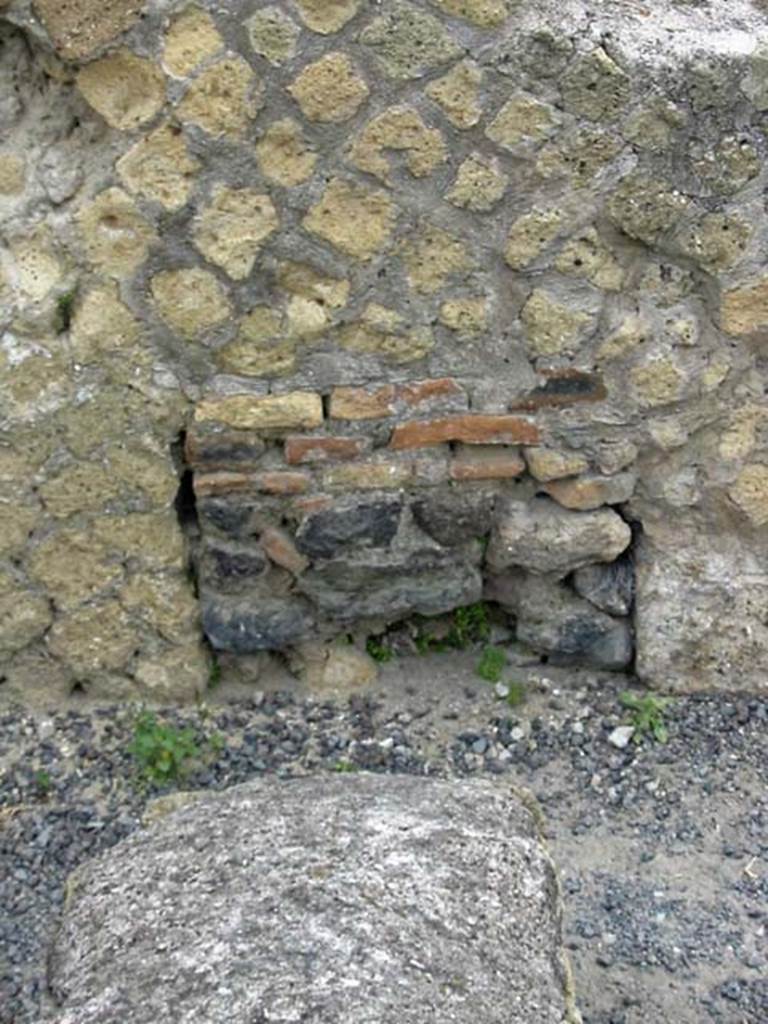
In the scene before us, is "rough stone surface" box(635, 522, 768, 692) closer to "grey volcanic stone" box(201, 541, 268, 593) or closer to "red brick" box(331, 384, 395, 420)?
"red brick" box(331, 384, 395, 420)

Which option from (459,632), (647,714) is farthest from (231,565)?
(647,714)

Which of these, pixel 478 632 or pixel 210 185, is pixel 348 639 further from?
pixel 210 185

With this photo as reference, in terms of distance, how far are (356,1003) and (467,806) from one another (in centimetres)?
54

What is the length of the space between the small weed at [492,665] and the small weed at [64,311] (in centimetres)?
134

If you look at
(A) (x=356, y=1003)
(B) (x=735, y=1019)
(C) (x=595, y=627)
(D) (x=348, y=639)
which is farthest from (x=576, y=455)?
(A) (x=356, y=1003)

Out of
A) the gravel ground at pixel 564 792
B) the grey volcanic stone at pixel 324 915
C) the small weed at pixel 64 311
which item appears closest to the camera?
the grey volcanic stone at pixel 324 915

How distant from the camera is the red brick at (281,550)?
3.42 meters

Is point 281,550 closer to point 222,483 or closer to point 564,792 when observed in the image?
point 222,483

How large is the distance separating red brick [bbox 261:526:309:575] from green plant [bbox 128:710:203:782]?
0.47m

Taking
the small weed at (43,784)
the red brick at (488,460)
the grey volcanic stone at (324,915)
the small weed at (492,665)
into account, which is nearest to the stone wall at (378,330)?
the red brick at (488,460)

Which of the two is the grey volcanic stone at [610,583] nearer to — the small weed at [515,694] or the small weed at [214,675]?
the small weed at [515,694]

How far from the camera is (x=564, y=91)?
3020mm

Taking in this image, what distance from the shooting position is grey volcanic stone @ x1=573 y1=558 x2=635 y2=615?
3.56 m

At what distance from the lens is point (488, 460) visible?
11.1 feet
